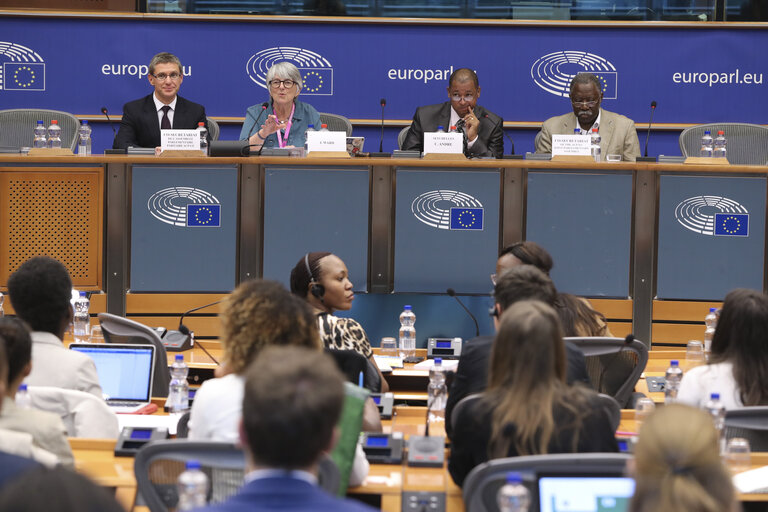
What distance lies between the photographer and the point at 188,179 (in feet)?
20.7

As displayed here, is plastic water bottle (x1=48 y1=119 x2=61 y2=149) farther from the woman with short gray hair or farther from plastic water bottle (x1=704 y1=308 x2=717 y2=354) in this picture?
plastic water bottle (x1=704 y1=308 x2=717 y2=354)

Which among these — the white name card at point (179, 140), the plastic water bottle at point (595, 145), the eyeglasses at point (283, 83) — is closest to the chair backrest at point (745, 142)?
the plastic water bottle at point (595, 145)

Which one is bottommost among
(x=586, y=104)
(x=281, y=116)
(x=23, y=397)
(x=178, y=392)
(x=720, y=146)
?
(x=178, y=392)

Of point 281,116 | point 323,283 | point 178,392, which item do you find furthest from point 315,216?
point 178,392

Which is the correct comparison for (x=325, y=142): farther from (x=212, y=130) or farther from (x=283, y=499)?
(x=283, y=499)

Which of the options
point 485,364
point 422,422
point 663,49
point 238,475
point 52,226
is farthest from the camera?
point 663,49

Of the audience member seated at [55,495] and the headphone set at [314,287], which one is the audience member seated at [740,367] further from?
the audience member seated at [55,495]

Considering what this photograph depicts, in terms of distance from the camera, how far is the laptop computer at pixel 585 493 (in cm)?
239

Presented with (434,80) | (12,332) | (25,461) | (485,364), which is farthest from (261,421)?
(434,80)

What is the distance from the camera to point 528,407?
2.72m

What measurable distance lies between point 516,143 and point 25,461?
7.34 m

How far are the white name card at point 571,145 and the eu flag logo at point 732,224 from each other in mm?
830

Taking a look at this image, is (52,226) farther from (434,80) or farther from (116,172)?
(434,80)

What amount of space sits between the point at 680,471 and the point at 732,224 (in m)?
4.77
